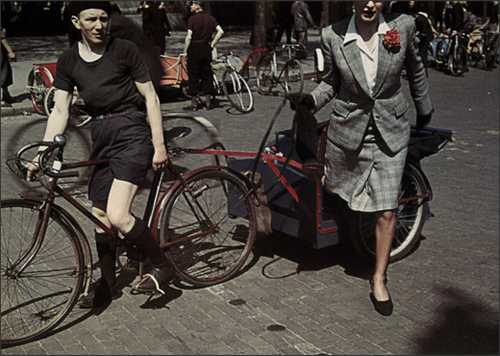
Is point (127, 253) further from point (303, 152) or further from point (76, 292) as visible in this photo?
point (303, 152)

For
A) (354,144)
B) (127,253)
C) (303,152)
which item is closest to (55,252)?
(127,253)

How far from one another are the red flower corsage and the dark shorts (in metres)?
1.41

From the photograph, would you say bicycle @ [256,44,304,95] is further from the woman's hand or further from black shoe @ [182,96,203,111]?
the woman's hand

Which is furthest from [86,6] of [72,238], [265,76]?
[265,76]

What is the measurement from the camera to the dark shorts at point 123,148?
3969 mm

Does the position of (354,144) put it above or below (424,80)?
below

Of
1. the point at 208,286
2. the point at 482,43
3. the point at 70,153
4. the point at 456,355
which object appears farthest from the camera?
the point at 482,43

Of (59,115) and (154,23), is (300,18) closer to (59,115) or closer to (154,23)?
(154,23)

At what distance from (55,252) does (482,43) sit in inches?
646

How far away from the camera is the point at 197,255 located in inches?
192

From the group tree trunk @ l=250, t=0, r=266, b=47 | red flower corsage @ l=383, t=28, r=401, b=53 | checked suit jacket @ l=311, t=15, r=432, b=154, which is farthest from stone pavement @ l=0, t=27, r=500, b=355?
tree trunk @ l=250, t=0, r=266, b=47

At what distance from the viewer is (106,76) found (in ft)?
12.8

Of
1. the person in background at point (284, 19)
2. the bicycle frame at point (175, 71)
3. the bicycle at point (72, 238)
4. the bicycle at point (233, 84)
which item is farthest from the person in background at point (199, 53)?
the person in background at point (284, 19)

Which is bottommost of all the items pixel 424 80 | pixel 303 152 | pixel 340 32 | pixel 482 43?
pixel 482 43
